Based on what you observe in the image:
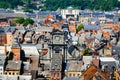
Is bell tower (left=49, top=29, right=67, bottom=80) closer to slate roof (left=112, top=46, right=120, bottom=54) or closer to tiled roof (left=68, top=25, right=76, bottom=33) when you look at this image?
slate roof (left=112, top=46, right=120, bottom=54)

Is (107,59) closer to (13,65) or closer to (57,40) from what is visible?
(57,40)

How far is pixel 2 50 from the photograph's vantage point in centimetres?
8619

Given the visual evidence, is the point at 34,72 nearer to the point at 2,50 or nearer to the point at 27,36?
the point at 2,50

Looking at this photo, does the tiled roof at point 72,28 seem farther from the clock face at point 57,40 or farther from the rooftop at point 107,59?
the rooftop at point 107,59

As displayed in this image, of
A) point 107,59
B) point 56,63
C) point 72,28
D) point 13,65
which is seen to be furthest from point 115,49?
point 72,28

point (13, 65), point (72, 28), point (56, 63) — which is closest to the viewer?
point (56, 63)

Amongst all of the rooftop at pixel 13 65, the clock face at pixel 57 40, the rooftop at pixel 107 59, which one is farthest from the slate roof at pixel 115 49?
the rooftop at pixel 13 65

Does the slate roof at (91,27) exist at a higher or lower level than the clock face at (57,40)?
lower

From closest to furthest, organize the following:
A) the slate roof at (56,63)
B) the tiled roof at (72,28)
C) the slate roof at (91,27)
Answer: the slate roof at (56,63)
the slate roof at (91,27)
the tiled roof at (72,28)

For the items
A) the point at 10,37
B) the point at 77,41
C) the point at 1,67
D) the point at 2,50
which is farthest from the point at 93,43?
the point at 1,67

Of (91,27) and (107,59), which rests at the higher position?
(107,59)

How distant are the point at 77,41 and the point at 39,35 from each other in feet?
30.6

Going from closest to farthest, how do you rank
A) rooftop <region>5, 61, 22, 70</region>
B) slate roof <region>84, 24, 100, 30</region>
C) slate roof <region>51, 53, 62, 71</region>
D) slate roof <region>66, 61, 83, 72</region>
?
1. slate roof <region>51, 53, 62, 71</region>
2. rooftop <region>5, 61, 22, 70</region>
3. slate roof <region>66, 61, 83, 72</region>
4. slate roof <region>84, 24, 100, 30</region>

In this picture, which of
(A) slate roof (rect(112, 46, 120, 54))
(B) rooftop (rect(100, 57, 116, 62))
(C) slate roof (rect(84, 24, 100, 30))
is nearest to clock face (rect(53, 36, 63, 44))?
(B) rooftop (rect(100, 57, 116, 62))
